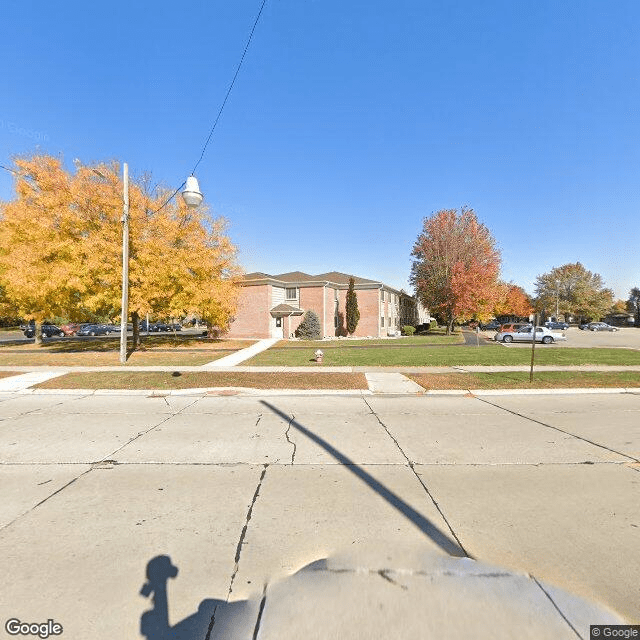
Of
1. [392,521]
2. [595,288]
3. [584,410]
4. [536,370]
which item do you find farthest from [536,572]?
[595,288]

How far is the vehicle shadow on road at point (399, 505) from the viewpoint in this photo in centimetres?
299

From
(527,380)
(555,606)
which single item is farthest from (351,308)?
(555,606)

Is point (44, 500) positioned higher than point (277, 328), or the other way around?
point (277, 328)

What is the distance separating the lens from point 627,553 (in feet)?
9.53

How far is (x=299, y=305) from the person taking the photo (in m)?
34.2

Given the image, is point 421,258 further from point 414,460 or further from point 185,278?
point 414,460

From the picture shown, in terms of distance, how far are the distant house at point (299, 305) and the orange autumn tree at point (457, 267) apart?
17.8 ft

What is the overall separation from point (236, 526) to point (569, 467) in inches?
Answer: 177

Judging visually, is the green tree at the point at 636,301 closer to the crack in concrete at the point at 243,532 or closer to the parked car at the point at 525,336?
the parked car at the point at 525,336

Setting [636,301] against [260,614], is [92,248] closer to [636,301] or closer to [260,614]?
[260,614]

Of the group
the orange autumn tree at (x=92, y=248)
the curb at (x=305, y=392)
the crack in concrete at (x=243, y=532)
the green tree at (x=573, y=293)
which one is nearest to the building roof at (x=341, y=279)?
the orange autumn tree at (x=92, y=248)

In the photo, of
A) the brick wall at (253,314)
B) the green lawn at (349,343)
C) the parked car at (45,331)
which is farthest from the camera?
the parked car at (45,331)
